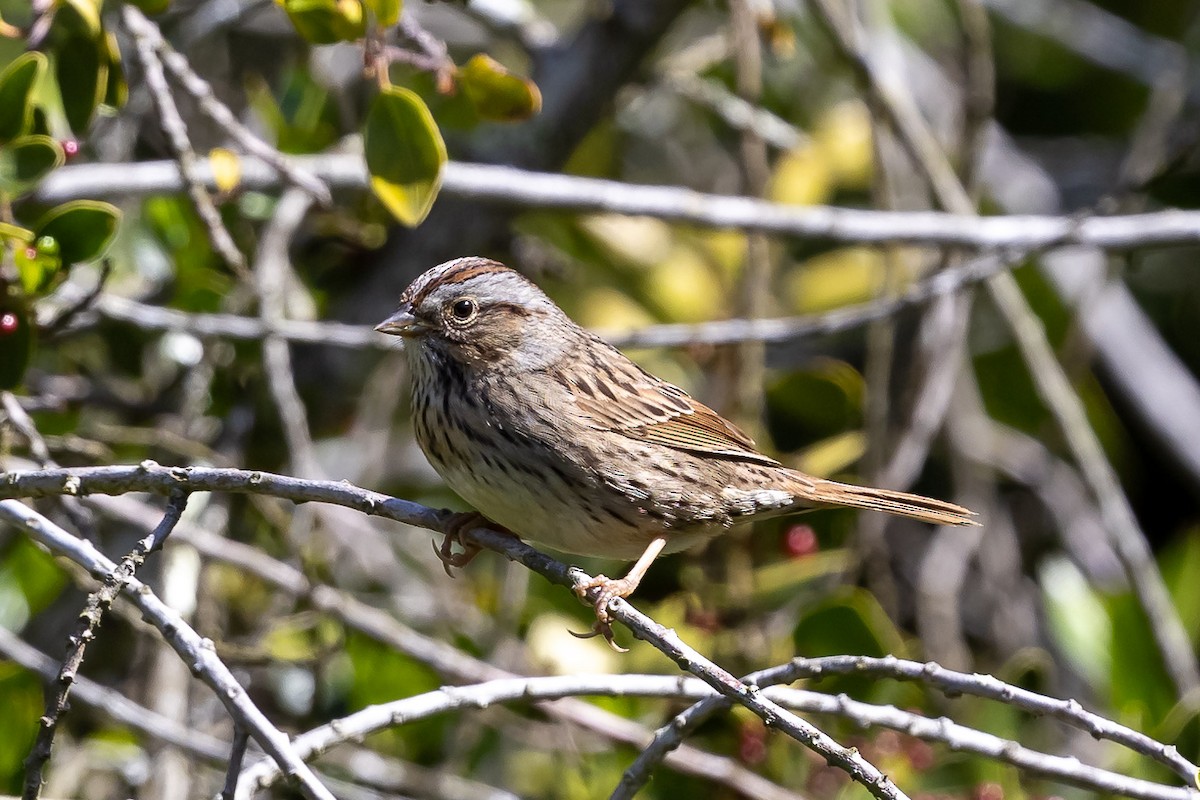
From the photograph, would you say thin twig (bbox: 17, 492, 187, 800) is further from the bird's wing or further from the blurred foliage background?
the bird's wing

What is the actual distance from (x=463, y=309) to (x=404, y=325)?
17 cm

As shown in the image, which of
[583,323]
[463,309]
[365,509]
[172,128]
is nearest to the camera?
[365,509]

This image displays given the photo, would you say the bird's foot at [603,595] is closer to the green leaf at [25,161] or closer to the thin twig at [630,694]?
the thin twig at [630,694]

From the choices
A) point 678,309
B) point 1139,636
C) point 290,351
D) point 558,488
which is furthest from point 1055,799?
point 290,351

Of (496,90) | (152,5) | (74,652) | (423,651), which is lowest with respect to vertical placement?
(423,651)

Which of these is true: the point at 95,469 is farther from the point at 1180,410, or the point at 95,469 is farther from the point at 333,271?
the point at 1180,410

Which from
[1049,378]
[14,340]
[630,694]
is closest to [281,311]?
[14,340]

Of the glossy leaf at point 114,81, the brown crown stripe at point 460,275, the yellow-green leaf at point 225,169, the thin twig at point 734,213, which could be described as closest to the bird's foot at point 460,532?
the brown crown stripe at point 460,275

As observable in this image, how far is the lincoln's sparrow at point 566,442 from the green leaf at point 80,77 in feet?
2.57

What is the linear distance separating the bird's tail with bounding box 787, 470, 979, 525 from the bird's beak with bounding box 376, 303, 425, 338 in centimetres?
105

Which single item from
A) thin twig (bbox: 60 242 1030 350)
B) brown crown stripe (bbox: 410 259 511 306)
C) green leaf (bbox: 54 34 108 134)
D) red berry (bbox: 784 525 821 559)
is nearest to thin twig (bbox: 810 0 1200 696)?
thin twig (bbox: 60 242 1030 350)

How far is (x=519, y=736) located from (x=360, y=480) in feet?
3.35

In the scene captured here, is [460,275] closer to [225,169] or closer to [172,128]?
[225,169]

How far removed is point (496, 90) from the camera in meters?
3.03
